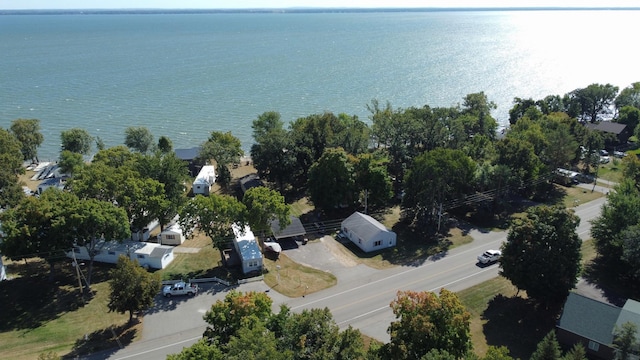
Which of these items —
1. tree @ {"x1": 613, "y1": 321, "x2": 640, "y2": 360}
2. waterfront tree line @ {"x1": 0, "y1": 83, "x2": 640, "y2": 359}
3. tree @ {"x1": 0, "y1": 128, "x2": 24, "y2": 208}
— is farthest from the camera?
tree @ {"x1": 0, "y1": 128, "x2": 24, "y2": 208}

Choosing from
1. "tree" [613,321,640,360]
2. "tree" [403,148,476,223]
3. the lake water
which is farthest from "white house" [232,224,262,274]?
the lake water

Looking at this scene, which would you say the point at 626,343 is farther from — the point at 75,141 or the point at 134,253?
the point at 75,141

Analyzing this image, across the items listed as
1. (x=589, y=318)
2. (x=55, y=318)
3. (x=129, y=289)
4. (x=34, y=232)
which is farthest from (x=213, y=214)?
(x=589, y=318)

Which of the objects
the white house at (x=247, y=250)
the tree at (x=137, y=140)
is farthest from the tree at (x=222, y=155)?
the white house at (x=247, y=250)

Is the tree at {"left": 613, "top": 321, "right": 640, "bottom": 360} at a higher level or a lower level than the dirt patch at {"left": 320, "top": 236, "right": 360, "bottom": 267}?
higher

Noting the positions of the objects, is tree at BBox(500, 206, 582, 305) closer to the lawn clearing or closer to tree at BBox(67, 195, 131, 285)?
the lawn clearing

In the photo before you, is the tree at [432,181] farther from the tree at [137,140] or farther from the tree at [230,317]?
the tree at [137,140]

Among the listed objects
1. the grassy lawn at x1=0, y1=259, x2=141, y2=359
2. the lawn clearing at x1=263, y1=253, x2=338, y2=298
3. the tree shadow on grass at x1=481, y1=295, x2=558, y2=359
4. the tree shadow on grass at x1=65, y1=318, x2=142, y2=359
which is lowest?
the tree shadow on grass at x1=481, y1=295, x2=558, y2=359
